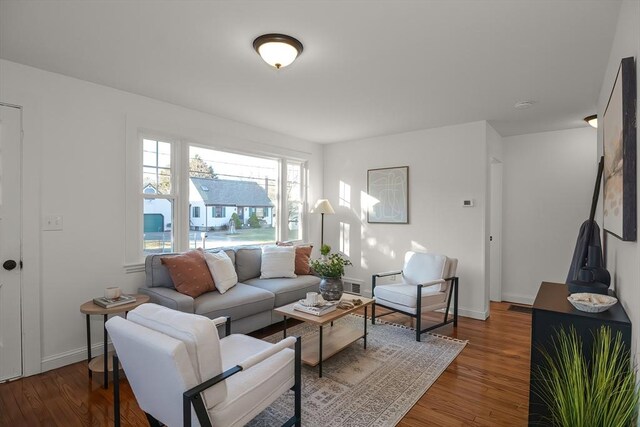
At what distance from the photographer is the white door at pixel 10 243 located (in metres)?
2.59

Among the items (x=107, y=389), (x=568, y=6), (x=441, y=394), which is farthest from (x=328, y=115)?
(x=107, y=389)

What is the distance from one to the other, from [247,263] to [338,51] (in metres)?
2.70

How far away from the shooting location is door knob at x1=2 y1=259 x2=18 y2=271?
259 centimetres

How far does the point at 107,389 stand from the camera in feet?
8.28

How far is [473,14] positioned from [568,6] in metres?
0.51

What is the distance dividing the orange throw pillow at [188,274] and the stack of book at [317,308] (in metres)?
0.99

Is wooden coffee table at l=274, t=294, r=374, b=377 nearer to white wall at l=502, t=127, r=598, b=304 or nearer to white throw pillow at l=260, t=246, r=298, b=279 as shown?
white throw pillow at l=260, t=246, r=298, b=279

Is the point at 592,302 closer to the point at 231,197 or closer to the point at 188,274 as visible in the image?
the point at 188,274

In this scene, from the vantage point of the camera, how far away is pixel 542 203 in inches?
187

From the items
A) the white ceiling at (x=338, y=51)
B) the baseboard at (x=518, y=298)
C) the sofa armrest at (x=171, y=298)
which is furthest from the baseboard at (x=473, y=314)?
the sofa armrest at (x=171, y=298)

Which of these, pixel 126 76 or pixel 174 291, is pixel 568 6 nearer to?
pixel 126 76

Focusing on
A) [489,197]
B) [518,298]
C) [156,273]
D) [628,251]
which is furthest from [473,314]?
[156,273]

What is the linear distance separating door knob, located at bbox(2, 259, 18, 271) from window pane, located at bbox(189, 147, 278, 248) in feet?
5.24

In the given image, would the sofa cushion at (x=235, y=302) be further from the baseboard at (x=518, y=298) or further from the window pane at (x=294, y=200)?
the baseboard at (x=518, y=298)
